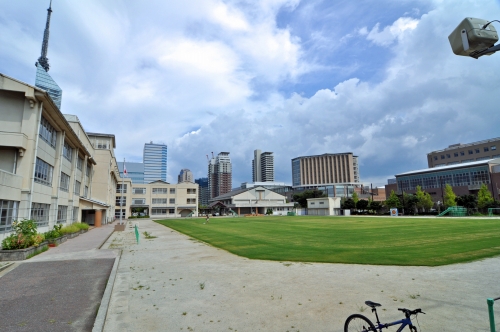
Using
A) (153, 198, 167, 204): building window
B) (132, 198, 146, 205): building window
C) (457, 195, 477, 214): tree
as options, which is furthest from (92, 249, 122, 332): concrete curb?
(132, 198, 146, 205): building window

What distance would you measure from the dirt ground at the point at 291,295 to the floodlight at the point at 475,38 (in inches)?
232

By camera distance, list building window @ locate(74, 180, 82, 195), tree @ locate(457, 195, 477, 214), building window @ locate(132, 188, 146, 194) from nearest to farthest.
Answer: building window @ locate(74, 180, 82, 195), tree @ locate(457, 195, 477, 214), building window @ locate(132, 188, 146, 194)

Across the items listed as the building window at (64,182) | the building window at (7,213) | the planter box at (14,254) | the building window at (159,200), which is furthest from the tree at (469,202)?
the building window at (159,200)

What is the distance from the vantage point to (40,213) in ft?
87.5

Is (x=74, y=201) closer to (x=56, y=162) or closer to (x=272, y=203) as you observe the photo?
(x=56, y=162)

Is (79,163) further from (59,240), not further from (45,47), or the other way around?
(45,47)

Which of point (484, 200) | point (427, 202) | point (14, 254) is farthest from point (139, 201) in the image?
point (484, 200)

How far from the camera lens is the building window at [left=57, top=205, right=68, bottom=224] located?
33.6m

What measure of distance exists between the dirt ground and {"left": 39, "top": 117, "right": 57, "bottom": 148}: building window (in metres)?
19.7

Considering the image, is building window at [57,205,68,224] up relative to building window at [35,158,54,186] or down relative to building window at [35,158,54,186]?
down

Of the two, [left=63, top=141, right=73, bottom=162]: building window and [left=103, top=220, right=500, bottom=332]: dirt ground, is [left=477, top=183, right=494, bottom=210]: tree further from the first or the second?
[left=63, top=141, right=73, bottom=162]: building window

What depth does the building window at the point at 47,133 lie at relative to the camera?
1055 inches

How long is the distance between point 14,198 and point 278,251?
19416mm

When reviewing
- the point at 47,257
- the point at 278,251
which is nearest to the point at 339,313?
the point at 278,251
